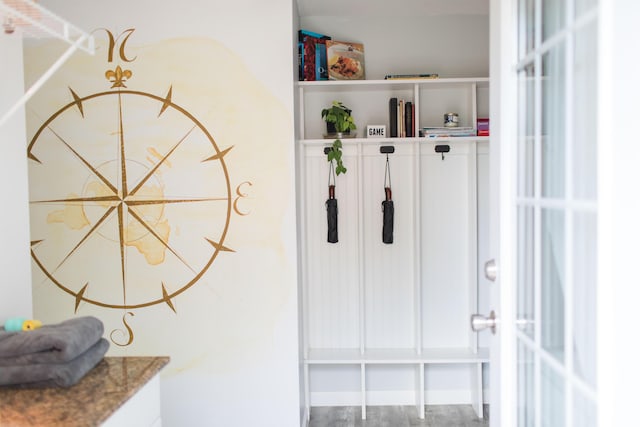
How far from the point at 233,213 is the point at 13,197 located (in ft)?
4.47

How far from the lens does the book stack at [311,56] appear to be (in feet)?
11.6

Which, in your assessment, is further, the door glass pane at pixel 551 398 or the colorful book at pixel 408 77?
the colorful book at pixel 408 77

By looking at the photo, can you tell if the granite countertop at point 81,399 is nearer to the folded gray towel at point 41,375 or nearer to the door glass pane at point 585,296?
the folded gray towel at point 41,375

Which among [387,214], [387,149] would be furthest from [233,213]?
[387,149]

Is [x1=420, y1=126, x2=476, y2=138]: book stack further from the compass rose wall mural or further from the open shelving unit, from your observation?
the compass rose wall mural

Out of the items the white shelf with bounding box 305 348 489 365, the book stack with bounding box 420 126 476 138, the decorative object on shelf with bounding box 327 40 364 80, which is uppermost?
the decorative object on shelf with bounding box 327 40 364 80

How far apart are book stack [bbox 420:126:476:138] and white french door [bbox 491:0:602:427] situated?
1.97m

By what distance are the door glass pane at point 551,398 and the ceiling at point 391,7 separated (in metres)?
2.74

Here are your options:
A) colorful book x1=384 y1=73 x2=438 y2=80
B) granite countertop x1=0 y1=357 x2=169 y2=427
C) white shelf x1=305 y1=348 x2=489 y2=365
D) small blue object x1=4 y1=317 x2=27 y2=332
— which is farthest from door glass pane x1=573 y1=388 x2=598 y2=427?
colorful book x1=384 y1=73 x2=438 y2=80

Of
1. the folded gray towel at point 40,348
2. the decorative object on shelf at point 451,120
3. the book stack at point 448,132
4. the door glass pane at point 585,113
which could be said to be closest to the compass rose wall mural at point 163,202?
the book stack at point 448,132

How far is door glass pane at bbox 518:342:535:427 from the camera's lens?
1376mm

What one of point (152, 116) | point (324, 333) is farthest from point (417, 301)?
point (152, 116)

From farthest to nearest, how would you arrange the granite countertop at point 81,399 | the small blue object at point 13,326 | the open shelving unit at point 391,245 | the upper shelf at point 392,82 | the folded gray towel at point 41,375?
the open shelving unit at point 391,245
the upper shelf at point 392,82
the small blue object at point 13,326
the folded gray towel at point 41,375
the granite countertop at point 81,399

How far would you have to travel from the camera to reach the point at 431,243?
379 cm
